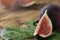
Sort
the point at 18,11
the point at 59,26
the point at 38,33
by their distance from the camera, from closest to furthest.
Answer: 1. the point at 38,33
2. the point at 59,26
3. the point at 18,11

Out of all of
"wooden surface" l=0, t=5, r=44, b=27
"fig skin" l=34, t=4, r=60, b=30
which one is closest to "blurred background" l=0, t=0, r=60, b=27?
"wooden surface" l=0, t=5, r=44, b=27

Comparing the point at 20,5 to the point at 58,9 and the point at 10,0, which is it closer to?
the point at 10,0

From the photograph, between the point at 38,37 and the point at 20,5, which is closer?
the point at 38,37

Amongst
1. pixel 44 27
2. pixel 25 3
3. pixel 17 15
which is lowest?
pixel 44 27

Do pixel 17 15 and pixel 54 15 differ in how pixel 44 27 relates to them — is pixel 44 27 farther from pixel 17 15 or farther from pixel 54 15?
pixel 17 15

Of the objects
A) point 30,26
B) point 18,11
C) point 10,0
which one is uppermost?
point 10,0

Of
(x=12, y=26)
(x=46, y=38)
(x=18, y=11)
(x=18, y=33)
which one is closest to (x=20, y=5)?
(x=18, y=11)

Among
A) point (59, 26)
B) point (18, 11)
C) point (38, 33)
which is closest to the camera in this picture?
point (38, 33)

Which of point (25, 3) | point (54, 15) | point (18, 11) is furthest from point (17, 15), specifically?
point (54, 15)
